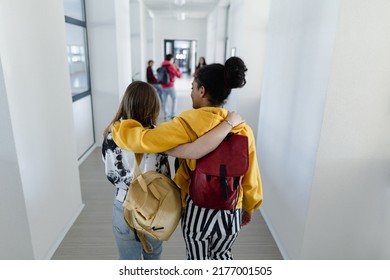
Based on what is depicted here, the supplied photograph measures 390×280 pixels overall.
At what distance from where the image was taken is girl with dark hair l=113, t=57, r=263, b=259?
113cm

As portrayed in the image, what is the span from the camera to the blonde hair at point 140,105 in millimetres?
1320

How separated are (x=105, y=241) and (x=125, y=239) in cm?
116

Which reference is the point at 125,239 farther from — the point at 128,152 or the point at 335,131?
the point at 335,131

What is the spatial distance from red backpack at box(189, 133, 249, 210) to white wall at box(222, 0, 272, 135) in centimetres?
380

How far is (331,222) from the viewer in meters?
2.04

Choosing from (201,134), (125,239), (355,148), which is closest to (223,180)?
(201,134)

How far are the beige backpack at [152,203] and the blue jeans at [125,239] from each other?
0.15 metres

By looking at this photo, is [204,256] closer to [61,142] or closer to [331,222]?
[331,222]

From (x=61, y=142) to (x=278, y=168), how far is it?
1899mm

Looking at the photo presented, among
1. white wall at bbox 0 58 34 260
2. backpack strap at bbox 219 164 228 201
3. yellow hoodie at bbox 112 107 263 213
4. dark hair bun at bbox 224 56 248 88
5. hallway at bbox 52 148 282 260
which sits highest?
dark hair bun at bbox 224 56 248 88

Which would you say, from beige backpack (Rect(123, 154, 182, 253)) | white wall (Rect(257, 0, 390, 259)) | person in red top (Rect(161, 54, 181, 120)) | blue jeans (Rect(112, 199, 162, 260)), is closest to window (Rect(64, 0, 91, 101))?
person in red top (Rect(161, 54, 181, 120))

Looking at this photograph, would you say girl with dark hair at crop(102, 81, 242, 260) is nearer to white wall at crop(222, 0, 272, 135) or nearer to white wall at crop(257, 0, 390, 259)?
white wall at crop(257, 0, 390, 259)

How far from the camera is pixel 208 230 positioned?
132 cm
